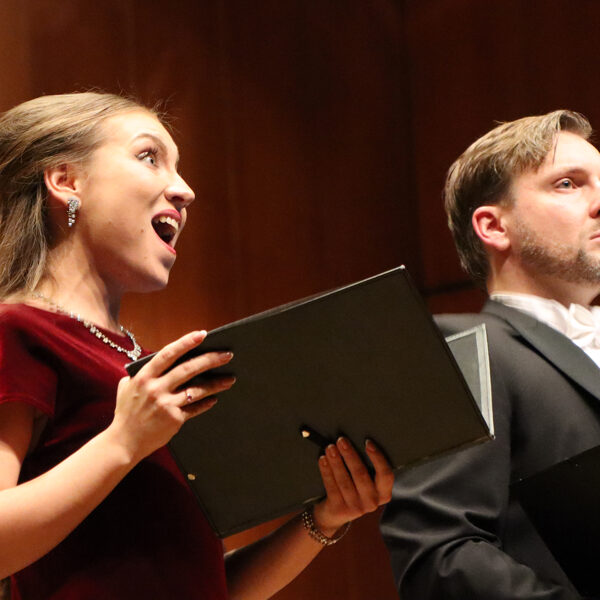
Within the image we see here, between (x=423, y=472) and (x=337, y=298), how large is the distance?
1.62 feet

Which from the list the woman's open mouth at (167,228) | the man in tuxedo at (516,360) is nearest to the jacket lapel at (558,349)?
the man in tuxedo at (516,360)

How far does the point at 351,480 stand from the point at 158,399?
0.94 ft

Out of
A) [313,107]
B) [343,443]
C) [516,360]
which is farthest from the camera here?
[313,107]

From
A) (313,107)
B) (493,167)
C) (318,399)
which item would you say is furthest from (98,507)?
(313,107)

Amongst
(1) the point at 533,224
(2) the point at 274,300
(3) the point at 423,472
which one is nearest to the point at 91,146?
(3) the point at 423,472

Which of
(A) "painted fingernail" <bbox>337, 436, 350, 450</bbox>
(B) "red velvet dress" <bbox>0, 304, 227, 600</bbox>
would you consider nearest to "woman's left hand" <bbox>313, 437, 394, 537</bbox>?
(A) "painted fingernail" <bbox>337, 436, 350, 450</bbox>

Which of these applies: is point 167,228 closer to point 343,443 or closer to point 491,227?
point 343,443

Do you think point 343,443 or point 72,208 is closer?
point 343,443

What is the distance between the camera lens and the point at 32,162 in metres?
1.33

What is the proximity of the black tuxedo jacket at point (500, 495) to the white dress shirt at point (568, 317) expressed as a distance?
0.11 meters

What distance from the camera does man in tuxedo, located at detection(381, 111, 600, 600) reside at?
131cm

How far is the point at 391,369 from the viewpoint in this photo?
1.05m

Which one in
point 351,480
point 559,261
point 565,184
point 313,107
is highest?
point 313,107

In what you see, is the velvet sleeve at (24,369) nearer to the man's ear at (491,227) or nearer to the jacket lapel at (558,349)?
the jacket lapel at (558,349)
